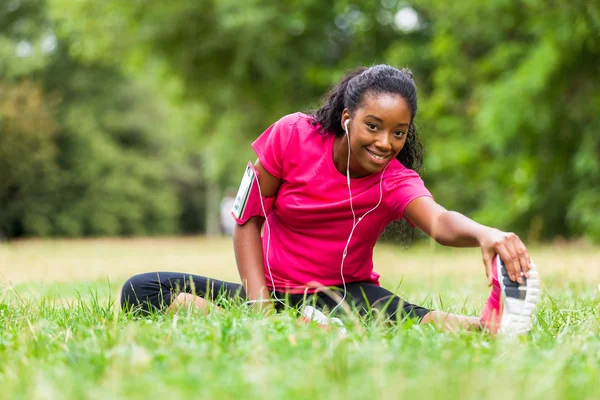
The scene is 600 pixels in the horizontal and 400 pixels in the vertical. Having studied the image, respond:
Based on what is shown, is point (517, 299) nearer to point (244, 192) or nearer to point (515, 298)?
point (515, 298)

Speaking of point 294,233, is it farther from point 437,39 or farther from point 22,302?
point 437,39

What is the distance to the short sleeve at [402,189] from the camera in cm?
325

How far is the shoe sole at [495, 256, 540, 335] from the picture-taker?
8.65 ft

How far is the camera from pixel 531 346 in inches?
99.9

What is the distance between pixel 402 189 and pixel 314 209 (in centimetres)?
43

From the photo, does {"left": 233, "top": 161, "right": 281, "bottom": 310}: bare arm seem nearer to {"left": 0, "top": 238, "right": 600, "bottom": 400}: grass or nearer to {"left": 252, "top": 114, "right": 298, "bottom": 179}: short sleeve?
{"left": 252, "top": 114, "right": 298, "bottom": 179}: short sleeve

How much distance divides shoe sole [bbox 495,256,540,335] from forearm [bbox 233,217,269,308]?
1.13m

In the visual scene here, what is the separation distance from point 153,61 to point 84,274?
28.0ft

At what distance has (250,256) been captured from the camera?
3.50 m

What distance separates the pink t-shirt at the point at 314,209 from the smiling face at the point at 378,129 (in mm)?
184

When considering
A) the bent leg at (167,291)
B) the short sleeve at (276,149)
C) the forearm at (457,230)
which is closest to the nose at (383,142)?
the forearm at (457,230)

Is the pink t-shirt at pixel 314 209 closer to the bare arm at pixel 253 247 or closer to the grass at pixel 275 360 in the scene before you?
the bare arm at pixel 253 247

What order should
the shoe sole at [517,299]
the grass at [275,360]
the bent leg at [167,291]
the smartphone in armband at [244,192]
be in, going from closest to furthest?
the grass at [275,360], the shoe sole at [517,299], the bent leg at [167,291], the smartphone in armband at [244,192]

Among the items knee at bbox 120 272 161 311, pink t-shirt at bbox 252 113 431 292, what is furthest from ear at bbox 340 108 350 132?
knee at bbox 120 272 161 311
